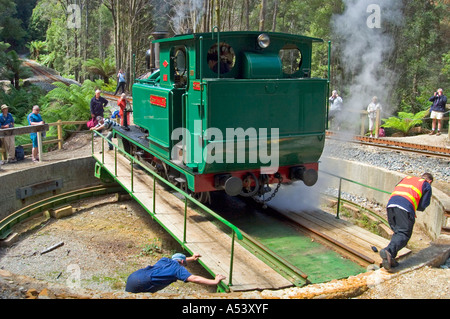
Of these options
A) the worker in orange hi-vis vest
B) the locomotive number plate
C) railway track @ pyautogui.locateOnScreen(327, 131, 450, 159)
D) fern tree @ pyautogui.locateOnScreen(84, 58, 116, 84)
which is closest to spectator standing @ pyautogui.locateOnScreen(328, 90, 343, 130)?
railway track @ pyautogui.locateOnScreen(327, 131, 450, 159)

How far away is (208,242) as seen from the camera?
243 inches

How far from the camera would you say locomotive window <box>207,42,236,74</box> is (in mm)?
6812

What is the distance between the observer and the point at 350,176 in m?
10.9

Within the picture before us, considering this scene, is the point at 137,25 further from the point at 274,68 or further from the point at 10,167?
the point at 274,68

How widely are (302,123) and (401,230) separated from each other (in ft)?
7.94

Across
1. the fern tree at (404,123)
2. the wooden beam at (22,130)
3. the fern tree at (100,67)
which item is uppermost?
the fern tree at (100,67)

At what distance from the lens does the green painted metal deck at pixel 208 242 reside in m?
5.10

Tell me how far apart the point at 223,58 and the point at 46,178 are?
624cm

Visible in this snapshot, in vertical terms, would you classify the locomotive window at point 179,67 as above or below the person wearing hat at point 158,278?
above

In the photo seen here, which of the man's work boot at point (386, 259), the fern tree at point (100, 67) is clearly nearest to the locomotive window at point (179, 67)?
the man's work boot at point (386, 259)

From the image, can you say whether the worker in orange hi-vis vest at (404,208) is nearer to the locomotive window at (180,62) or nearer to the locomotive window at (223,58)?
the locomotive window at (223,58)

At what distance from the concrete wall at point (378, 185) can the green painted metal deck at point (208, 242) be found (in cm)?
386

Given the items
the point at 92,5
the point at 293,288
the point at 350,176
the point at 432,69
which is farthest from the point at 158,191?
the point at 92,5

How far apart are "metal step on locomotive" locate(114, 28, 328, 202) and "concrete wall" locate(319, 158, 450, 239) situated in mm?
2393
